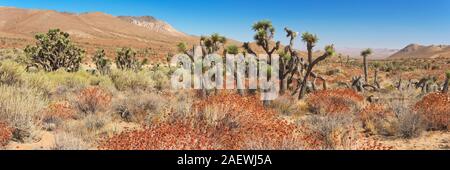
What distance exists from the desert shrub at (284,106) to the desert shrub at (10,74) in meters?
8.17

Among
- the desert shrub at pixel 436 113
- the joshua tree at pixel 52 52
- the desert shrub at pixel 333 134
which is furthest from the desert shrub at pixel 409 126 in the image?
the joshua tree at pixel 52 52

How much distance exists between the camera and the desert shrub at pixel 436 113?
1023cm

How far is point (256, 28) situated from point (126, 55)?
14354mm

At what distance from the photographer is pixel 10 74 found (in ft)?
43.4

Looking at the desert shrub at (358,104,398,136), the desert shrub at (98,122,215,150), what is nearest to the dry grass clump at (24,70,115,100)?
the desert shrub at (98,122,215,150)

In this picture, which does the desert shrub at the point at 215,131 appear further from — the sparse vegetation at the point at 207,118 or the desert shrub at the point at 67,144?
the desert shrub at the point at 67,144

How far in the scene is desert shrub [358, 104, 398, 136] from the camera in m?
9.95

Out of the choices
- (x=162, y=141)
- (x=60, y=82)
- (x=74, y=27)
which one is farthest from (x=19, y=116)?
(x=74, y=27)

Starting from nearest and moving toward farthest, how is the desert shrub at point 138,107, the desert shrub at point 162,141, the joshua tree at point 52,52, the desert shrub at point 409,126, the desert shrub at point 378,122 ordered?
1. the desert shrub at point 162,141
2. the desert shrub at point 409,126
3. the desert shrub at point 378,122
4. the desert shrub at point 138,107
5. the joshua tree at point 52,52

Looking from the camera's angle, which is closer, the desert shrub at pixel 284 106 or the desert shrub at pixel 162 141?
the desert shrub at pixel 162 141

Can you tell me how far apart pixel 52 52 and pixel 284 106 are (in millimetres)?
13859

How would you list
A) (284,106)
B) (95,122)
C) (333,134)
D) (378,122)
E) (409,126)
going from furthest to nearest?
(284,106), (378,122), (95,122), (409,126), (333,134)

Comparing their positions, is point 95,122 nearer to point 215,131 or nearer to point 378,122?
point 215,131

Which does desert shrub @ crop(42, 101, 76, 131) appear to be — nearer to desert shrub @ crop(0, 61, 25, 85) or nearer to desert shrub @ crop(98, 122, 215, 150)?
desert shrub @ crop(0, 61, 25, 85)
